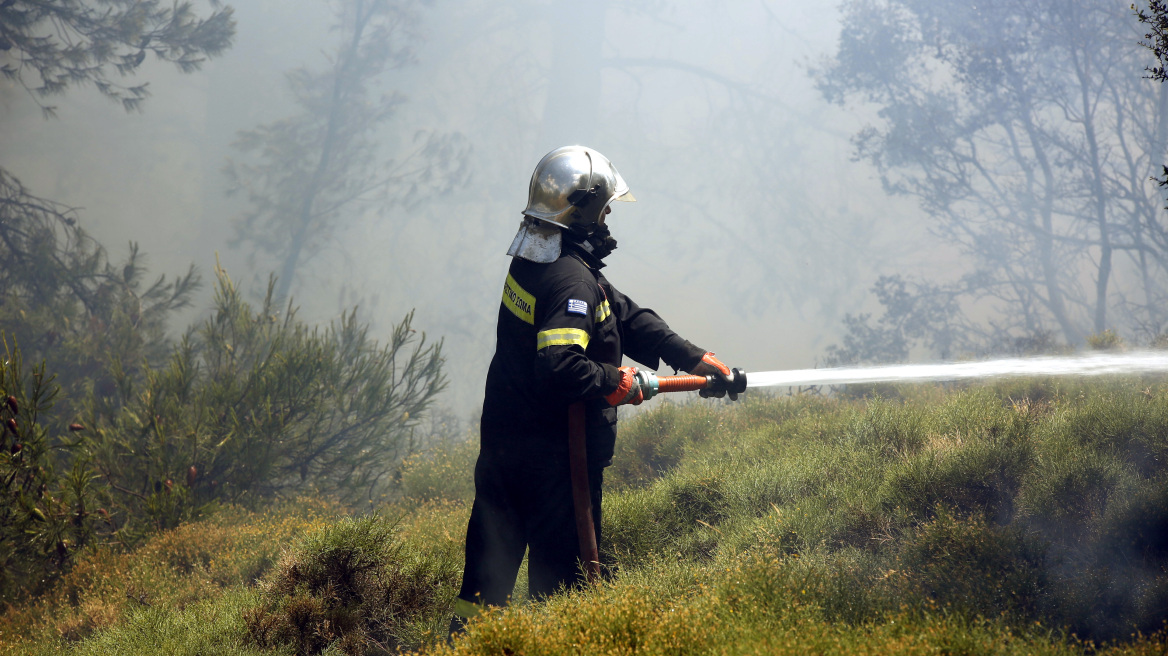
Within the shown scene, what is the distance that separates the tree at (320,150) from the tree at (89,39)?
10046 millimetres

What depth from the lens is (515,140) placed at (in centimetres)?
4947

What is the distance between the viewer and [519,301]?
8.98 feet

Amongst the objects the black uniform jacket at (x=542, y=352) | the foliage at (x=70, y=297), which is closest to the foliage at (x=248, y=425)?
the foliage at (x=70, y=297)

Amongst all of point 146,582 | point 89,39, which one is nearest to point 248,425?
point 146,582

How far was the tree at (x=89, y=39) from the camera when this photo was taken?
1370 centimetres

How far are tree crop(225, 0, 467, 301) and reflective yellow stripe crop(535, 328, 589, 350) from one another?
91.2 ft

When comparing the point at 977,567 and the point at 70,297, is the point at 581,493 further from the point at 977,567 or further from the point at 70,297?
the point at 70,297

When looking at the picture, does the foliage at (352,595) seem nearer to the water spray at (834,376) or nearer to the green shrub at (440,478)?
the water spray at (834,376)

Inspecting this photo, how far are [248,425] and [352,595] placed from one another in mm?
4770

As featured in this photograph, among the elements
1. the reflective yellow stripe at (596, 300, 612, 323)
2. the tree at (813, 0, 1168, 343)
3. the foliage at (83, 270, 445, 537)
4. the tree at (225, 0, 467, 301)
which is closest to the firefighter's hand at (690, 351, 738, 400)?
the reflective yellow stripe at (596, 300, 612, 323)

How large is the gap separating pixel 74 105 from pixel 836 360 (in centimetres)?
4063

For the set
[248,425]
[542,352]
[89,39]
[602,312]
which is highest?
[89,39]

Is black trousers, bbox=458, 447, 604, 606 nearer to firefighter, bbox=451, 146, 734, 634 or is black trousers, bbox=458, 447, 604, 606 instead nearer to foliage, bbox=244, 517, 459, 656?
firefighter, bbox=451, 146, 734, 634

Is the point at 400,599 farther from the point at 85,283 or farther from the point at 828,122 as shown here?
the point at 828,122
